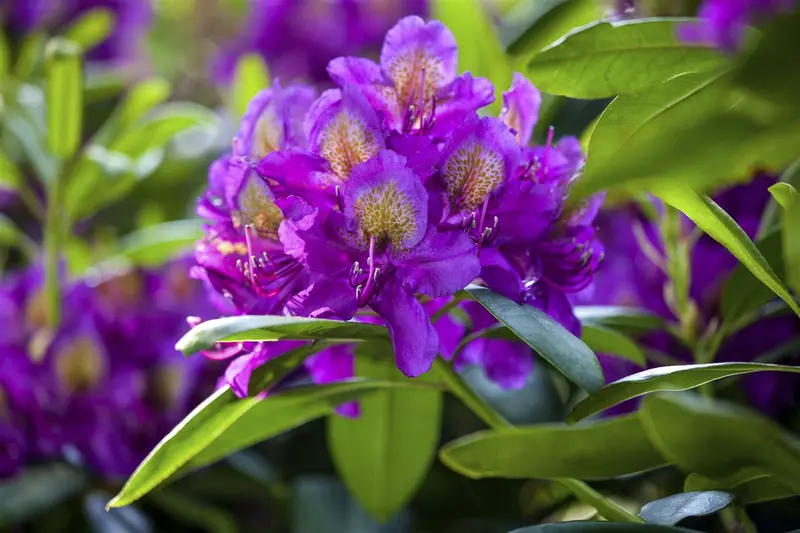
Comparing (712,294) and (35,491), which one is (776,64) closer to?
(712,294)

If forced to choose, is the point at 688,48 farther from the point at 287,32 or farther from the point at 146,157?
the point at 287,32

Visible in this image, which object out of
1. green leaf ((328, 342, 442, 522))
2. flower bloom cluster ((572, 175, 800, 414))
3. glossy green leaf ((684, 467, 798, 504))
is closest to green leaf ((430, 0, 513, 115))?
flower bloom cluster ((572, 175, 800, 414))

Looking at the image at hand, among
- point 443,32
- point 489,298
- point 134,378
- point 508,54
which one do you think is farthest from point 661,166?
point 134,378

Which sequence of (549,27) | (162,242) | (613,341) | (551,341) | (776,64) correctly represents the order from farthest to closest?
(162,242), (549,27), (613,341), (551,341), (776,64)

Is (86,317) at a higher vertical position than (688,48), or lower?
lower

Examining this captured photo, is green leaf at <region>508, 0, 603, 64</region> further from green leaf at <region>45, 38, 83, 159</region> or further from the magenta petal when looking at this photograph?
green leaf at <region>45, 38, 83, 159</region>

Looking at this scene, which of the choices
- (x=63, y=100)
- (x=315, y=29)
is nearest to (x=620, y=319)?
(x=63, y=100)
